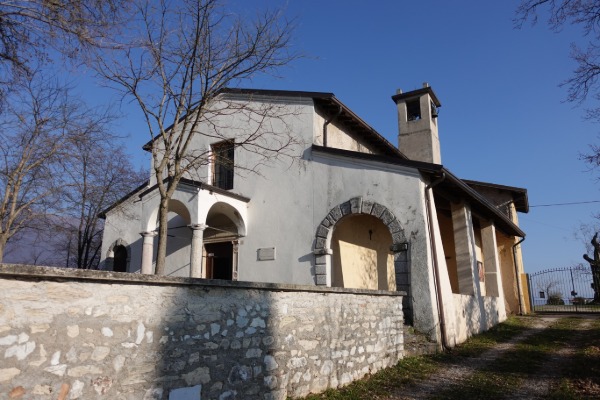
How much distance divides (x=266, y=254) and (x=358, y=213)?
2691mm

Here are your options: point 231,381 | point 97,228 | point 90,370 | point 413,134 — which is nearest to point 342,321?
point 231,381

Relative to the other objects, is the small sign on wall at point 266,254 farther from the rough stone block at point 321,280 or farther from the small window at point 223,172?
the small window at point 223,172

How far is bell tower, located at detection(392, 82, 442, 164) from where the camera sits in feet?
56.2

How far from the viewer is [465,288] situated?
11875mm

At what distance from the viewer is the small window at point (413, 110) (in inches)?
696

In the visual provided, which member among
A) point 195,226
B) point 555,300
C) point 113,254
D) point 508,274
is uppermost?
point 195,226

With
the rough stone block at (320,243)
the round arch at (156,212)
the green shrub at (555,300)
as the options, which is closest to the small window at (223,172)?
the round arch at (156,212)

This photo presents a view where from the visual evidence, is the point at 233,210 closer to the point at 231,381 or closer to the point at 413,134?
the point at 231,381

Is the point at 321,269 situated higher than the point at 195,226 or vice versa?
the point at 195,226

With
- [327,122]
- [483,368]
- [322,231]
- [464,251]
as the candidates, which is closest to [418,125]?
[327,122]

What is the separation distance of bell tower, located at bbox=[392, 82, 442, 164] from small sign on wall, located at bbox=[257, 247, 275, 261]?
8.29m

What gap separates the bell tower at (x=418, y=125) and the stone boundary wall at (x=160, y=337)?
12.2 meters

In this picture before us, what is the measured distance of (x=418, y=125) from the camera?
1739 centimetres

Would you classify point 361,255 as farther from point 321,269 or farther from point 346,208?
point 346,208
